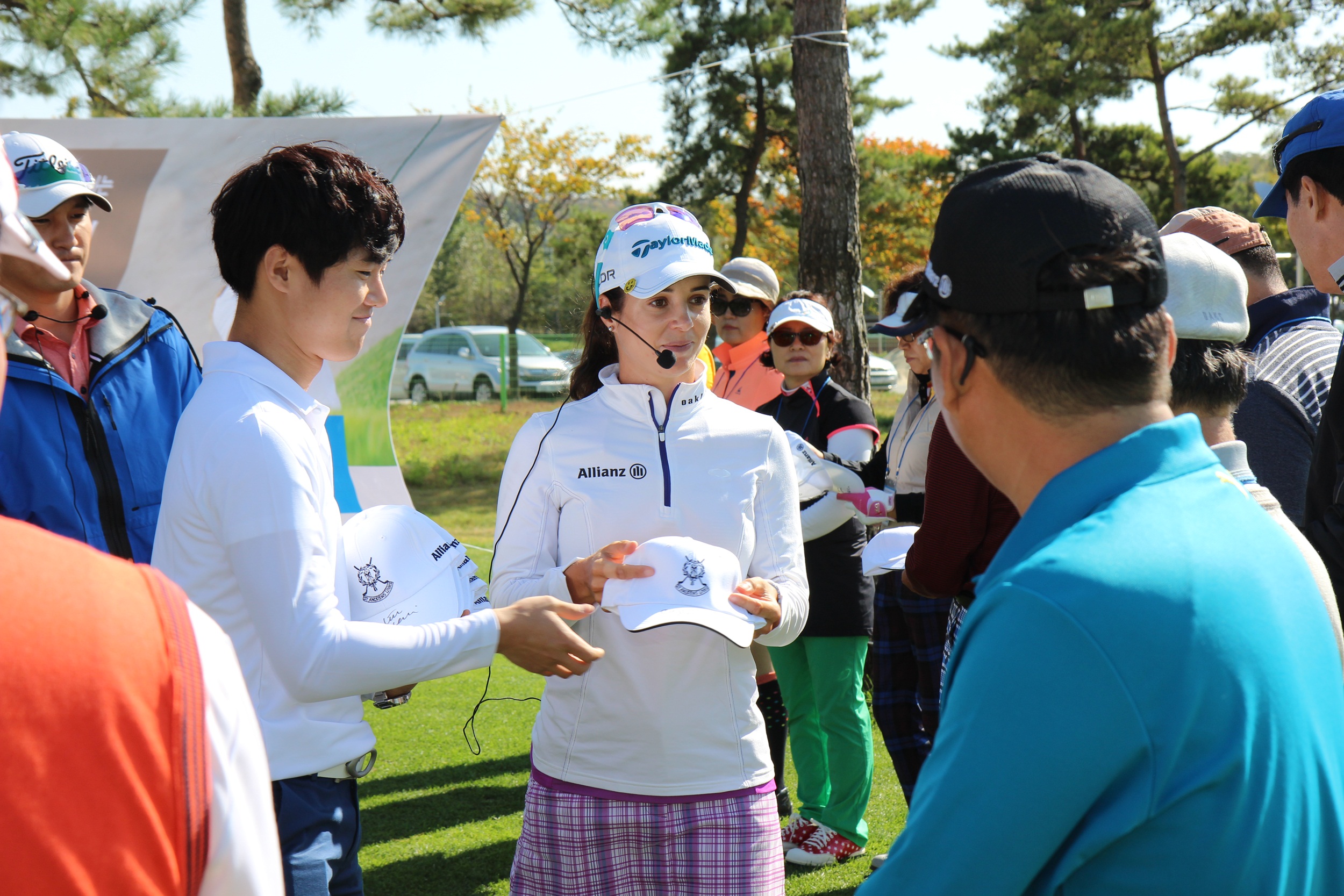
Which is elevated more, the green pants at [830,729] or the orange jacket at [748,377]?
the orange jacket at [748,377]

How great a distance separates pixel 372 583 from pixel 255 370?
0.44m

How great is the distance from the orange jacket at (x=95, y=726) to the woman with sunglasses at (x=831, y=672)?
340 centimetres

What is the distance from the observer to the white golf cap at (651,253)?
A: 254 centimetres

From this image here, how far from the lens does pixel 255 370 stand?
6.11ft

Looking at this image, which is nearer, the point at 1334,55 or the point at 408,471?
the point at 408,471

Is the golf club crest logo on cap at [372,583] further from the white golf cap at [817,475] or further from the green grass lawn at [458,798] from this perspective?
the green grass lawn at [458,798]

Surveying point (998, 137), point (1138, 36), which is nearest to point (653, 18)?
point (1138, 36)

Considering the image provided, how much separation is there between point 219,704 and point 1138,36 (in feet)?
77.3

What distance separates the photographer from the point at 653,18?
11391 millimetres

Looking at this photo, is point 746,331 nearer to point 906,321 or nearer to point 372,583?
point 372,583

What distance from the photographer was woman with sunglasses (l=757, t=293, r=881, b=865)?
4281 millimetres

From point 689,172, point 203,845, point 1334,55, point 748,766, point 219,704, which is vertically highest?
point 1334,55

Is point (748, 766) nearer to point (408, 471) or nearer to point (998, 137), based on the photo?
point (408, 471)

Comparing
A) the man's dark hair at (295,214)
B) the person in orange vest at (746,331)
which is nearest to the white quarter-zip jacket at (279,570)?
the man's dark hair at (295,214)
